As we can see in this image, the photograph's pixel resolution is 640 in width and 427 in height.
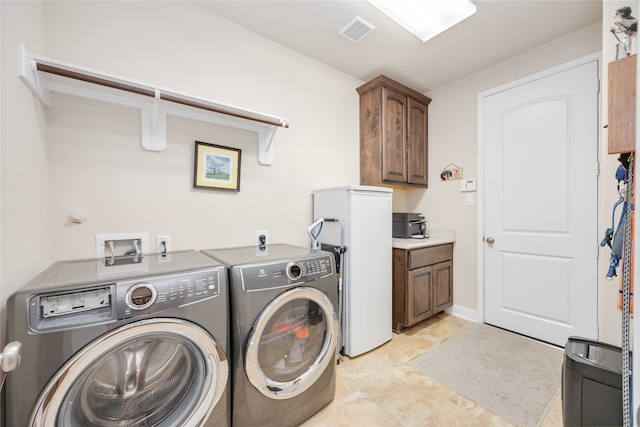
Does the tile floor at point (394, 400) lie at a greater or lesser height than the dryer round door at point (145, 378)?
lesser

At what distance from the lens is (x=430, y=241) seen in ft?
8.44

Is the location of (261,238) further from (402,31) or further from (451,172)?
(451,172)

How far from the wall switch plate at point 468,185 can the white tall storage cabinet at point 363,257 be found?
104cm

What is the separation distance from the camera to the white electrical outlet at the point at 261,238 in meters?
2.00

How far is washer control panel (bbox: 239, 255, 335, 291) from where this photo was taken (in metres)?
1.20

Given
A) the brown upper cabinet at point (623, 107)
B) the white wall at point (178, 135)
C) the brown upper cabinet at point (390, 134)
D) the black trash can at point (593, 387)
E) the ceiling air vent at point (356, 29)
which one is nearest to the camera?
the brown upper cabinet at point (623, 107)

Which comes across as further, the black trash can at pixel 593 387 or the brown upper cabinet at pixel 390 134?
the brown upper cabinet at pixel 390 134

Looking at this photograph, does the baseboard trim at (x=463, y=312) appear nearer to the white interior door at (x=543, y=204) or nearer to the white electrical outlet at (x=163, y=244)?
the white interior door at (x=543, y=204)

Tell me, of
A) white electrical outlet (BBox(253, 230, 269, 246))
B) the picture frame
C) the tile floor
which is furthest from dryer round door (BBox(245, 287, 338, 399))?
the picture frame

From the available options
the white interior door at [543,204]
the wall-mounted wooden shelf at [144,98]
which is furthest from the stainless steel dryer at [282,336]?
the white interior door at [543,204]

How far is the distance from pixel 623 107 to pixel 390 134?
1.93 m

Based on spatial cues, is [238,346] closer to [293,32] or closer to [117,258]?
[117,258]

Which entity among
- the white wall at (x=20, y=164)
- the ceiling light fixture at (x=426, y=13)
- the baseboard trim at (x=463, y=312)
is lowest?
the baseboard trim at (x=463, y=312)

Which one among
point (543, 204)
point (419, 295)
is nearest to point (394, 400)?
point (419, 295)
